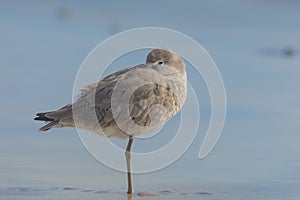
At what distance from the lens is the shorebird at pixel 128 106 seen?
8.64m

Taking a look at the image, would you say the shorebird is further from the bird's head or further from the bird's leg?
the bird's head

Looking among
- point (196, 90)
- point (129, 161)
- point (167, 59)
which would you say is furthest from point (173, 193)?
point (196, 90)

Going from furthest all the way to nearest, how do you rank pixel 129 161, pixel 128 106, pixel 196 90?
pixel 196 90 < pixel 129 161 < pixel 128 106

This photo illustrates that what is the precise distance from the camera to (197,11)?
13.4 metres

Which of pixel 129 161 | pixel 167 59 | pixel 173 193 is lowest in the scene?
pixel 173 193

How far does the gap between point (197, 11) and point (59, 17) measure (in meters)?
1.55

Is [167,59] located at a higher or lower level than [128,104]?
higher

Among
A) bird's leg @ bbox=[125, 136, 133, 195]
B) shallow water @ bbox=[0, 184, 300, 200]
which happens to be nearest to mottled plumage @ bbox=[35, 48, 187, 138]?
bird's leg @ bbox=[125, 136, 133, 195]

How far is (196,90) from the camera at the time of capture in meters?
10.6

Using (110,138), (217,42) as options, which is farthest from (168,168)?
(217,42)

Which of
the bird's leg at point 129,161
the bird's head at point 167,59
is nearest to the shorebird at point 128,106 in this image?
the bird's leg at point 129,161

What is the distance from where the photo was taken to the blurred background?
874cm

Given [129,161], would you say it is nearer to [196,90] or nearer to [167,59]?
[167,59]

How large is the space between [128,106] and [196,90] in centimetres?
206
